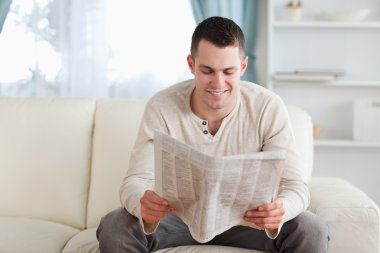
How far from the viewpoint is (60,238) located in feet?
8.70

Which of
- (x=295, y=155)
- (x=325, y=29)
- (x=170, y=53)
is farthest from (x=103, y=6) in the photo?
(x=295, y=155)

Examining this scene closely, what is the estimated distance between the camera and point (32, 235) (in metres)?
2.63

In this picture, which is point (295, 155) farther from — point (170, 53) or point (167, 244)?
point (170, 53)

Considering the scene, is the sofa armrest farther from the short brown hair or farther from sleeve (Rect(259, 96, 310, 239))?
the short brown hair

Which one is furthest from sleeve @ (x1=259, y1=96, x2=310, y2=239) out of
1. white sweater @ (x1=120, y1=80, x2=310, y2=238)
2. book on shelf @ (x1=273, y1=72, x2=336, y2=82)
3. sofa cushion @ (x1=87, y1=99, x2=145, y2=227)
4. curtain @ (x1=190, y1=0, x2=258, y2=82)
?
curtain @ (x1=190, y1=0, x2=258, y2=82)

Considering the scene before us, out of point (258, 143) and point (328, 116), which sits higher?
point (258, 143)

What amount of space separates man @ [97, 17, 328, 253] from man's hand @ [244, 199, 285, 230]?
4cm

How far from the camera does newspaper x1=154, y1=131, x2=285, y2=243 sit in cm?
182

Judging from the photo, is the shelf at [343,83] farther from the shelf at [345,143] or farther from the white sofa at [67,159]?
the white sofa at [67,159]

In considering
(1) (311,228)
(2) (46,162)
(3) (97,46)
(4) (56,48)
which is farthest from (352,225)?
(4) (56,48)

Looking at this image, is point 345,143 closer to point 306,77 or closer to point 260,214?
point 306,77

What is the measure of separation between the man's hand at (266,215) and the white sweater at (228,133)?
26 centimetres

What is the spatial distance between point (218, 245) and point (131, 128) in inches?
31.2

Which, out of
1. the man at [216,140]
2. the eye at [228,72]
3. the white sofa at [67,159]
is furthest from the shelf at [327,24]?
the eye at [228,72]
